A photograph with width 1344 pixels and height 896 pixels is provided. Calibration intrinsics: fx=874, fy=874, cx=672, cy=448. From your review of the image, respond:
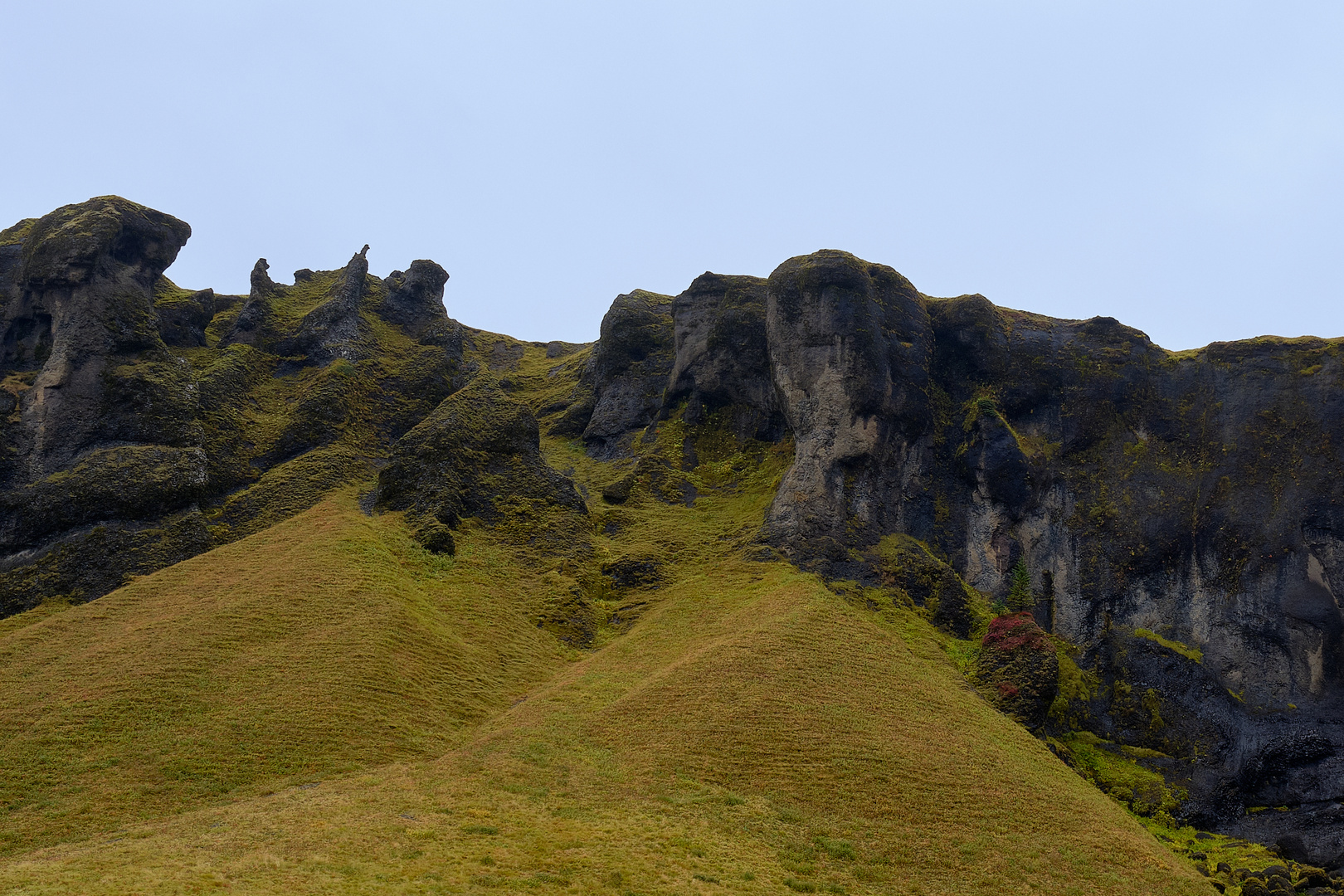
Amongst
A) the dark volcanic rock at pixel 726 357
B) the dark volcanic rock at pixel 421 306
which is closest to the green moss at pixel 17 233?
the dark volcanic rock at pixel 421 306

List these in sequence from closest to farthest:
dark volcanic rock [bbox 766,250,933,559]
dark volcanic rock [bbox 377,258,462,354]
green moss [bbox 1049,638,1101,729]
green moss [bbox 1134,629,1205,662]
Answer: green moss [bbox 1049,638,1101,729] < green moss [bbox 1134,629,1205,662] < dark volcanic rock [bbox 766,250,933,559] < dark volcanic rock [bbox 377,258,462,354]

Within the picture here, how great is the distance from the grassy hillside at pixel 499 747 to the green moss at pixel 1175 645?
14.5 metres

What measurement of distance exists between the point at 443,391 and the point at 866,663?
5266 centimetres

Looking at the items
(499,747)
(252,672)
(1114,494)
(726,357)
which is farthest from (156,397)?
(1114,494)

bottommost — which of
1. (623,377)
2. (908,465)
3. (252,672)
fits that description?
(252,672)

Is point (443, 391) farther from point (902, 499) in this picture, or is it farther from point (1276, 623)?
point (1276, 623)

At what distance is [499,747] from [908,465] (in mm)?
39183

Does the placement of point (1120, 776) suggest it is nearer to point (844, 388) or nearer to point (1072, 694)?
point (1072, 694)

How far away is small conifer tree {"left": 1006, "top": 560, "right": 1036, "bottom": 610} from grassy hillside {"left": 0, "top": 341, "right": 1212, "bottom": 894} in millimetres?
9107

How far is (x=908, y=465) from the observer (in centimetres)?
6631

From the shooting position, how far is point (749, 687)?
1679 inches

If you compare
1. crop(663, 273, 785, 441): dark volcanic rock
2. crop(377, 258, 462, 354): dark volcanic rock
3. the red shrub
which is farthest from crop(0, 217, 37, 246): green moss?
the red shrub

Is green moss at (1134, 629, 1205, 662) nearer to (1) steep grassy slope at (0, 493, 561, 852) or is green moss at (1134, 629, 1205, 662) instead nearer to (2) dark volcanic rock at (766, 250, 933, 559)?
(2) dark volcanic rock at (766, 250, 933, 559)

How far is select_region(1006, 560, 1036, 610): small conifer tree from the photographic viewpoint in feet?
197
